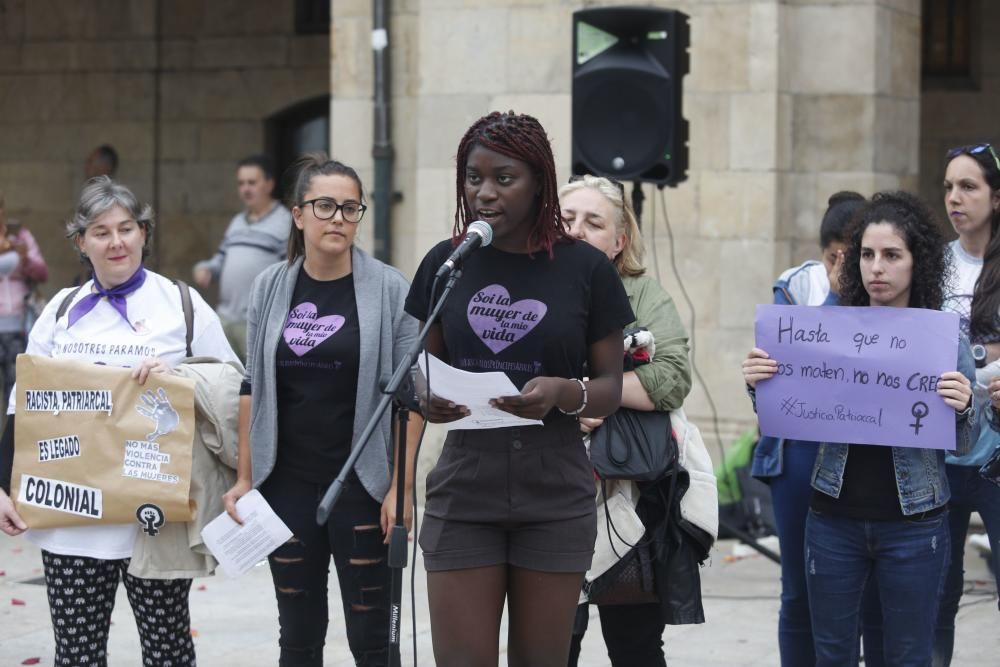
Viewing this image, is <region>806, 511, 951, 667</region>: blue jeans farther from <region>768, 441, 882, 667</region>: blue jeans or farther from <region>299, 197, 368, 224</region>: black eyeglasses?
<region>299, 197, 368, 224</region>: black eyeglasses

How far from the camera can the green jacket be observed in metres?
5.05

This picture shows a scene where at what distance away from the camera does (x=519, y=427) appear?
4.21 m

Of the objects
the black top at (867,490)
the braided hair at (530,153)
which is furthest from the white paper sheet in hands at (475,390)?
the black top at (867,490)

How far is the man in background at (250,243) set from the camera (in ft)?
33.6

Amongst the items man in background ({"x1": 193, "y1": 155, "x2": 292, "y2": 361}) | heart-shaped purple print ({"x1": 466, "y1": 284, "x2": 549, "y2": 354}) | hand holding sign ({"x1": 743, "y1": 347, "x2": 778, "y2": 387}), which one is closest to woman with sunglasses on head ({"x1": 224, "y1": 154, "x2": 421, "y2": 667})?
heart-shaped purple print ({"x1": 466, "y1": 284, "x2": 549, "y2": 354})

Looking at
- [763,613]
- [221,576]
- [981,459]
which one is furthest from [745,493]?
[981,459]

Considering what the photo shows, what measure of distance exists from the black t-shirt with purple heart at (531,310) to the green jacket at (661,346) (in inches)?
29.2

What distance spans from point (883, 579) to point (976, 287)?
116 centimetres

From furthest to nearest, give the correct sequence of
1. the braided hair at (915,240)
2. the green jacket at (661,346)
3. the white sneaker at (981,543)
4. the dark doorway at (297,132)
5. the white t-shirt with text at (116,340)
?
the dark doorway at (297,132) → the white sneaker at (981,543) → the white t-shirt with text at (116,340) → the green jacket at (661,346) → the braided hair at (915,240)

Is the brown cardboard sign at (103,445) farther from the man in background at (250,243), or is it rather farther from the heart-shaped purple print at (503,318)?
the man in background at (250,243)

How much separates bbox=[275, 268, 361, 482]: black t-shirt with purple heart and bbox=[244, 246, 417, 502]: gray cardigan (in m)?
0.03

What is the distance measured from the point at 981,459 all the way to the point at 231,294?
5.93 meters

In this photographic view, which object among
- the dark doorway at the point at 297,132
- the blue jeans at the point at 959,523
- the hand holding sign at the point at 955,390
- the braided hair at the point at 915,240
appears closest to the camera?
the hand holding sign at the point at 955,390

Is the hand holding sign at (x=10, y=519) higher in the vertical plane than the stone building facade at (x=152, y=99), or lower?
lower
